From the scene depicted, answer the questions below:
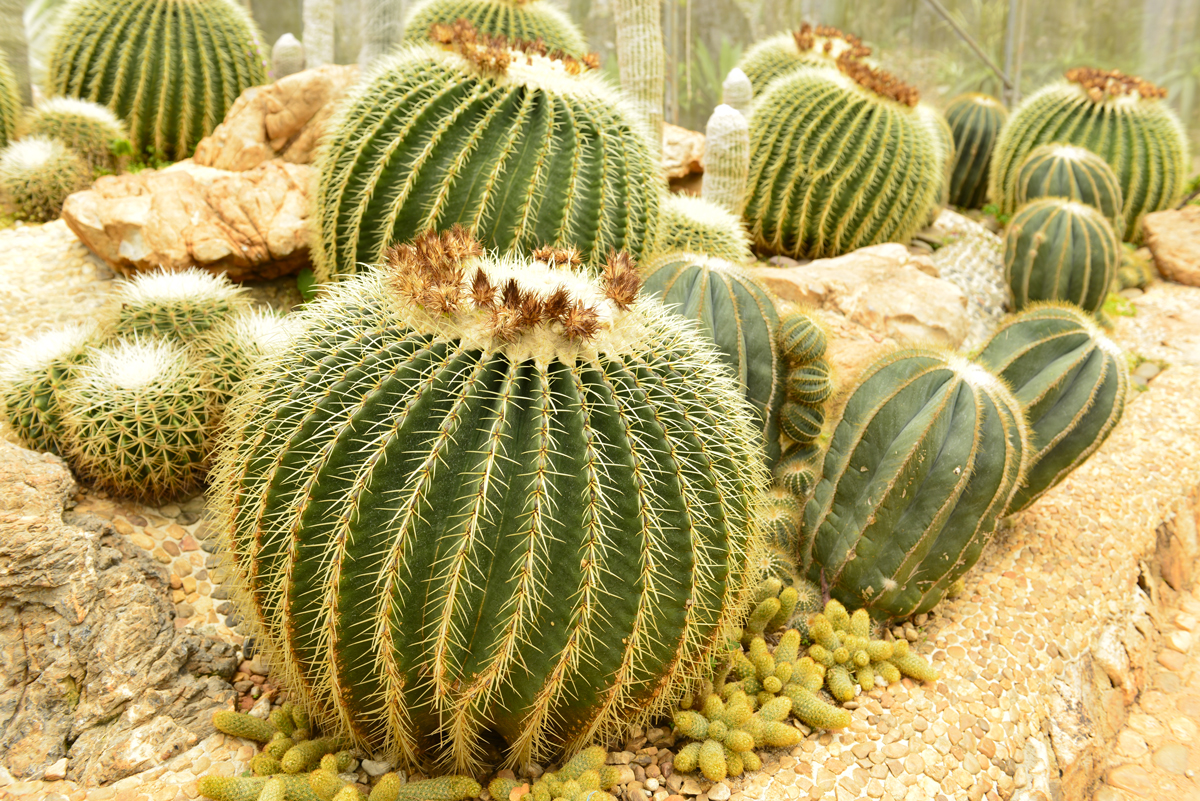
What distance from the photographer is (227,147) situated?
4.73 m

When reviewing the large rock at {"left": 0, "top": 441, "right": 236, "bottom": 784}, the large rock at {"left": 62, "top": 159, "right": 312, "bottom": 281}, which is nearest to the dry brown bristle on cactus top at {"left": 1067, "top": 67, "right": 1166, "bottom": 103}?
the large rock at {"left": 62, "top": 159, "right": 312, "bottom": 281}

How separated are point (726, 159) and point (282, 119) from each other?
102 inches

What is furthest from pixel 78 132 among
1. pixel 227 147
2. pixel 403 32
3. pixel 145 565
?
pixel 145 565

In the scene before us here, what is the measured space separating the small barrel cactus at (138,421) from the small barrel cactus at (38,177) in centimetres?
250

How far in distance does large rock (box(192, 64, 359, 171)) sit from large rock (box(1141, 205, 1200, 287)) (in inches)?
261

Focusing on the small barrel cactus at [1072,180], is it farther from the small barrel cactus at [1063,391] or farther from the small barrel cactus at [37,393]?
the small barrel cactus at [37,393]

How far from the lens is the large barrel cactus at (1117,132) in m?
7.25

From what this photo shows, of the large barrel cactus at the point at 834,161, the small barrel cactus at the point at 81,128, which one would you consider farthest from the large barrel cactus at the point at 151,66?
the large barrel cactus at the point at 834,161

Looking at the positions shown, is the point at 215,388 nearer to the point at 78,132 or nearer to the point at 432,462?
the point at 432,462

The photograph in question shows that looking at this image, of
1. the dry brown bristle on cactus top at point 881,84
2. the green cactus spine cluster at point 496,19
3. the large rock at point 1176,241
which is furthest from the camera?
the large rock at point 1176,241

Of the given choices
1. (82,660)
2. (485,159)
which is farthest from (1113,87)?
(82,660)

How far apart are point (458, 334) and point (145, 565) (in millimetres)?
1360

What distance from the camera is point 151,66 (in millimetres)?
5406

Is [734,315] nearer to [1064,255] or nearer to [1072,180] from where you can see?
[1064,255]
